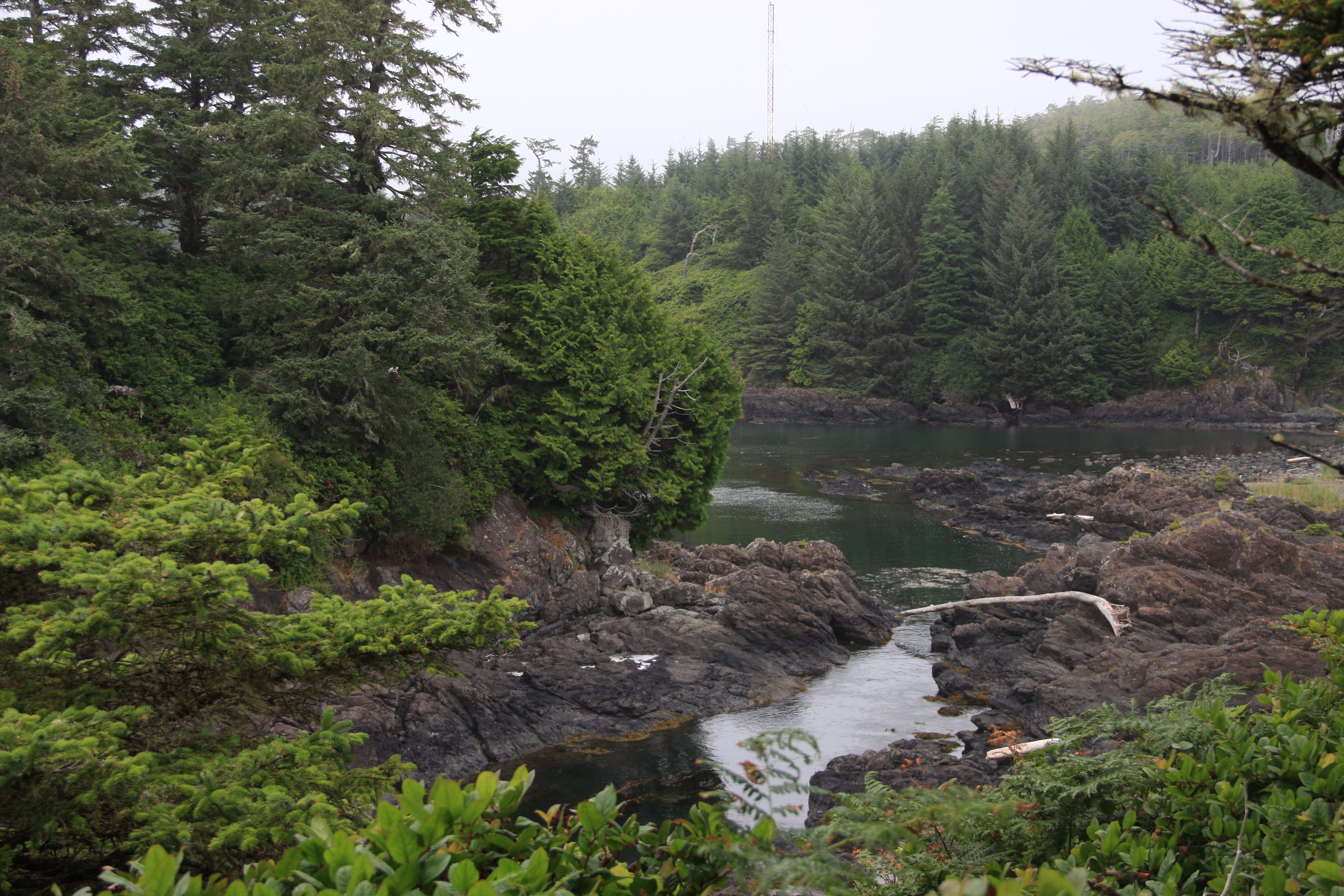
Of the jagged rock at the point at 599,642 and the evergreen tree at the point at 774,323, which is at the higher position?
the evergreen tree at the point at 774,323

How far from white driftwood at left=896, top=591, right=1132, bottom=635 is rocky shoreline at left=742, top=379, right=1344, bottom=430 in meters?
46.0

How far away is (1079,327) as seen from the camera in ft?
225

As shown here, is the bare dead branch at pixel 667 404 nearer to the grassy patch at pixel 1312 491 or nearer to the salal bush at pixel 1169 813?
the salal bush at pixel 1169 813

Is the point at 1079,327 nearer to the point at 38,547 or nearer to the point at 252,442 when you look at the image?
the point at 252,442

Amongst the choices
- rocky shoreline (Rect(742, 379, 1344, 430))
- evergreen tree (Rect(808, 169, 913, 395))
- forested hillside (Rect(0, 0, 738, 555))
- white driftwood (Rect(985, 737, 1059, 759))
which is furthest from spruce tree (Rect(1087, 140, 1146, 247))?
white driftwood (Rect(985, 737, 1059, 759))

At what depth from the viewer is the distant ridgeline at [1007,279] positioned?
68562 mm

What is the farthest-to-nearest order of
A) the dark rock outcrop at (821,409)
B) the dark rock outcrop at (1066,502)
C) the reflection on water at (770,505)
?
the dark rock outcrop at (821,409) → the reflection on water at (770,505) → the dark rock outcrop at (1066,502)

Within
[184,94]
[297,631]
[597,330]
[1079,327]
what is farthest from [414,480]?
[1079,327]

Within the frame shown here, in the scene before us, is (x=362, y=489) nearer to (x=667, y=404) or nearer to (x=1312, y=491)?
(x=667, y=404)

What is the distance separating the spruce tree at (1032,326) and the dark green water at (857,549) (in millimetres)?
4582

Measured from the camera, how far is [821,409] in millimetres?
73250

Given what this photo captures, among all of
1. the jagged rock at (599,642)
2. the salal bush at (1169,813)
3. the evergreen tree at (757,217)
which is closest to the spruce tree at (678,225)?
the evergreen tree at (757,217)

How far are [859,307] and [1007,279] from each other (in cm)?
1188

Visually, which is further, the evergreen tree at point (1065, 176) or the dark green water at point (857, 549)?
the evergreen tree at point (1065, 176)
